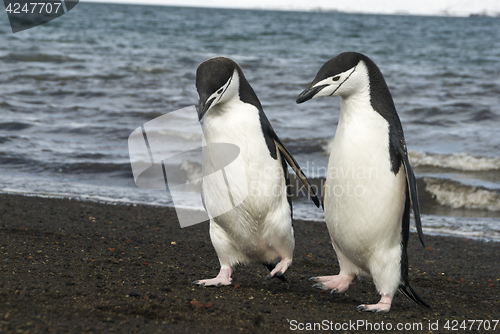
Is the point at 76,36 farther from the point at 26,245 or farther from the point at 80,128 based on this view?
the point at 26,245

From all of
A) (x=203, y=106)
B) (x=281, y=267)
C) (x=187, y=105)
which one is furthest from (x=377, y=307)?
(x=187, y=105)

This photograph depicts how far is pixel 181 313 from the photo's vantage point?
262 cm

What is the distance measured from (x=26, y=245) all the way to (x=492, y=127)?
9.42 metres

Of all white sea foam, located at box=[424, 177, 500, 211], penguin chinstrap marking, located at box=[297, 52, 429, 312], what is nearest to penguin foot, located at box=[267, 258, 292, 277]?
penguin chinstrap marking, located at box=[297, 52, 429, 312]

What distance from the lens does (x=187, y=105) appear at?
12.6 meters

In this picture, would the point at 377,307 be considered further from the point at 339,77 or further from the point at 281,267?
the point at 339,77

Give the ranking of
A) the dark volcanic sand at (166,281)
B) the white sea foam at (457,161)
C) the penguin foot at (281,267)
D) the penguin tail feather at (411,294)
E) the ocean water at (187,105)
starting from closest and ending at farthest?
→ the dark volcanic sand at (166,281) < the penguin tail feather at (411,294) < the penguin foot at (281,267) < the ocean water at (187,105) < the white sea foam at (457,161)

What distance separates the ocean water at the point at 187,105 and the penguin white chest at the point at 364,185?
10.0 ft

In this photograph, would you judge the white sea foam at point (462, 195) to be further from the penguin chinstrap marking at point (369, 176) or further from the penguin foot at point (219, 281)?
the penguin foot at point (219, 281)

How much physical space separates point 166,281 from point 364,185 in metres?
1.38

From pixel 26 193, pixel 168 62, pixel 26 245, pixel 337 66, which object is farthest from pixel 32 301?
pixel 168 62

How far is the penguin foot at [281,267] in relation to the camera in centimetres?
322

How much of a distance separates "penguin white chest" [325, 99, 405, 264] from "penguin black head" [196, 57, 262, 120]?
66 cm

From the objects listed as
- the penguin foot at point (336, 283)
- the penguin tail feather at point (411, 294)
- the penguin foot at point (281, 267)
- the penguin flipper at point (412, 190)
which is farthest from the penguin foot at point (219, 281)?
the penguin flipper at point (412, 190)
